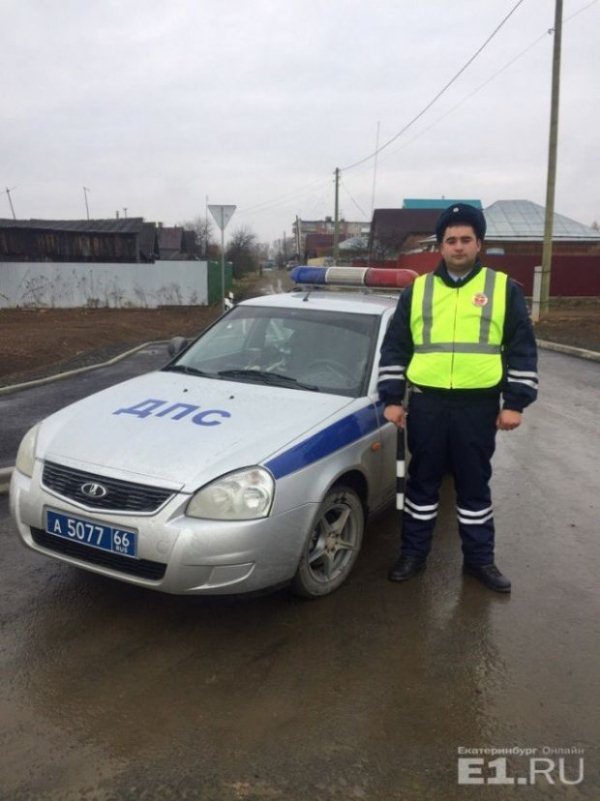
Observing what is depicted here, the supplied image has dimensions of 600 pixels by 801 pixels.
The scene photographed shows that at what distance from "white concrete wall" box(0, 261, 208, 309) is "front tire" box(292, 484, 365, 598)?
23.8 metres

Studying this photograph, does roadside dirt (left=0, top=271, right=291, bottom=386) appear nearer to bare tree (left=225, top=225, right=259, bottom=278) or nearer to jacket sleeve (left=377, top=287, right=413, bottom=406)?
jacket sleeve (left=377, top=287, right=413, bottom=406)

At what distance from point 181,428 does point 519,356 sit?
1.78m

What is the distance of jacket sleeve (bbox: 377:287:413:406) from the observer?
142 inches

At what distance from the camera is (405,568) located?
376 centimetres

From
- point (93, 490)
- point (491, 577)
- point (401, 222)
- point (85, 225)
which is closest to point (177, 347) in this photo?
point (93, 490)

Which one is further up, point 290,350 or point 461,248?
point 461,248

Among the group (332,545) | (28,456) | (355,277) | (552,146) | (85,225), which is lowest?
(332,545)

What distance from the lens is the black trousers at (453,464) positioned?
3.54 meters

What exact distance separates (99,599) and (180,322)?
1941 cm

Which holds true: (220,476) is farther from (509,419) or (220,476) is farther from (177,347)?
(177,347)

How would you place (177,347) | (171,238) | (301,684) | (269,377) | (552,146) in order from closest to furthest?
1. (301,684)
2. (269,377)
3. (177,347)
4. (552,146)
5. (171,238)

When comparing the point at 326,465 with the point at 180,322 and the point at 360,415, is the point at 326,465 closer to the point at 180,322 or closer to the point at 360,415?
the point at 360,415

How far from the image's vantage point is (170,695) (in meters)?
2.71

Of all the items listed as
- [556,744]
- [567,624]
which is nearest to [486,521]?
[567,624]
